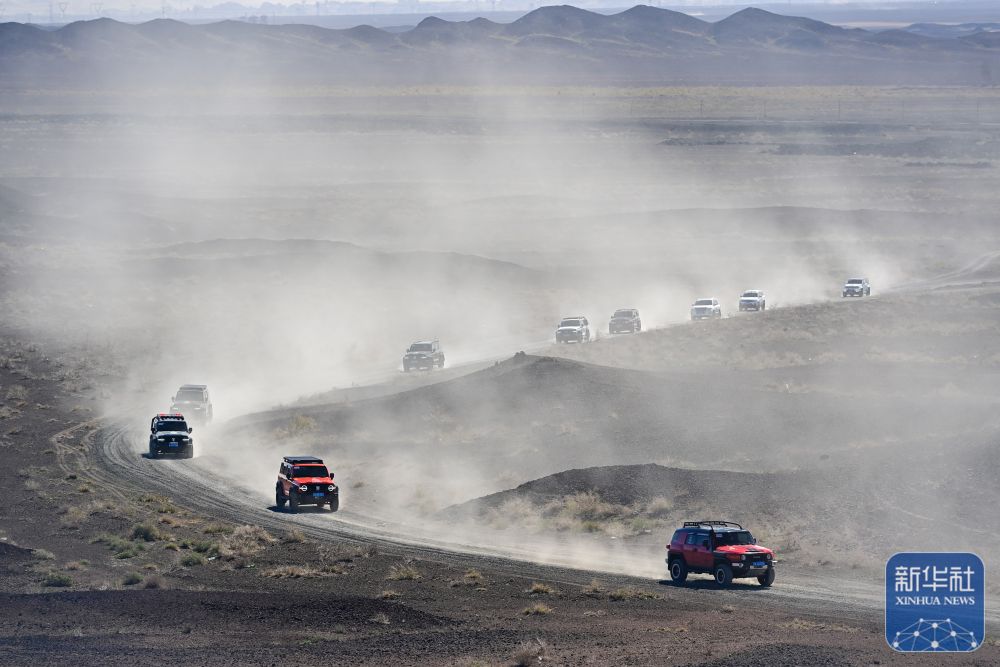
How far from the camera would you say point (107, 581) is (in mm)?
28562

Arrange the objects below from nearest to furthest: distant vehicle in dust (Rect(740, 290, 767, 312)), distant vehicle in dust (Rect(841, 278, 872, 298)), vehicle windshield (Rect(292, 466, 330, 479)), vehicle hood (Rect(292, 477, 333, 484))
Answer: vehicle hood (Rect(292, 477, 333, 484)) < vehicle windshield (Rect(292, 466, 330, 479)) < distant vehicle in dust (Rect(740, 290, 767, 312)) < distant vehicle in dust (Rect(841, 278, 872, 298))

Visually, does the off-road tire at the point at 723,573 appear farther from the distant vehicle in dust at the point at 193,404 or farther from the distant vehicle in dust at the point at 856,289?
the distant vehicle in dust at the point at 856,289

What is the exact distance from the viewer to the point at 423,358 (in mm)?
63875

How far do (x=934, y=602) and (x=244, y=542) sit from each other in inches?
656

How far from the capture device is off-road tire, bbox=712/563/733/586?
28109mm

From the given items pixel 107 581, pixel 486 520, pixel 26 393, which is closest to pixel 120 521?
pixel 107 581

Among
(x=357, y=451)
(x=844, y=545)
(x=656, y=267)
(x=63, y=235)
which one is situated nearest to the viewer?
(x=844, y=545)

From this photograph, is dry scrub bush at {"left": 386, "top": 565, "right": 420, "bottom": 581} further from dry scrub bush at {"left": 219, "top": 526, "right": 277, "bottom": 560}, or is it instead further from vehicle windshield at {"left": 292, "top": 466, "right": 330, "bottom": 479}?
vehicle windshield at {"left": 292, "top": 466, "right": 330, "bottom": 479}

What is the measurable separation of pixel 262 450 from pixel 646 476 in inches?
681

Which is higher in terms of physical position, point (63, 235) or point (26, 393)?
point (63, 235)

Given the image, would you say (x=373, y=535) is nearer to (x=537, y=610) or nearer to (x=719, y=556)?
(x=537, y=610)

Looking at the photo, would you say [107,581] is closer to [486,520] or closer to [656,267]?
[486,520]

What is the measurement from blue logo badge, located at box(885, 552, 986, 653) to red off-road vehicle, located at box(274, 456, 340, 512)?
1649 centimetres

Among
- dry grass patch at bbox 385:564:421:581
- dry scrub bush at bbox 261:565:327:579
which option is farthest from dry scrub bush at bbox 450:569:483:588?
dry scrub bush at bbox 261:565:327:579
